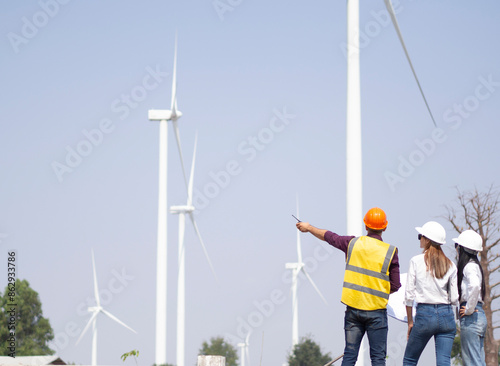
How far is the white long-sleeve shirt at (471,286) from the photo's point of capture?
996 centimetres

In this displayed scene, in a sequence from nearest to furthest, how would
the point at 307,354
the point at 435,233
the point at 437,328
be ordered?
the point at 437,328 < the point at 435,233 < the point at 307,354

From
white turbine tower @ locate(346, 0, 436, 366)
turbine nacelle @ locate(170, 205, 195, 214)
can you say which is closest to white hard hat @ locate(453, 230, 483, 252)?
white turbine tower @ locate(346, 0, 436, 366)

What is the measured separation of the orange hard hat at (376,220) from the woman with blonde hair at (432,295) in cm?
56

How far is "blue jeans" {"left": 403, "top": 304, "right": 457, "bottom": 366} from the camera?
31.8ft

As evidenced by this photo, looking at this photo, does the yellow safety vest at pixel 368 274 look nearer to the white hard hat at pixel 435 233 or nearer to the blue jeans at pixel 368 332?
the blue jeans at pixel 368 332

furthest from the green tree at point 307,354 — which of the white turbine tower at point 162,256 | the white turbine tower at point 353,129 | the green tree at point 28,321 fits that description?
the white turbine tower at point 353,129

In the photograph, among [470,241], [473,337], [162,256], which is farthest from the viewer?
[162,256]

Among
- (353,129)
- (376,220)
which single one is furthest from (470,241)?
(353,129)

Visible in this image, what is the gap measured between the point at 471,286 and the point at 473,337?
2.26ft

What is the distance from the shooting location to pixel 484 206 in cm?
3288

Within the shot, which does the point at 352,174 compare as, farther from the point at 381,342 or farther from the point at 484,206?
the point at 484,206

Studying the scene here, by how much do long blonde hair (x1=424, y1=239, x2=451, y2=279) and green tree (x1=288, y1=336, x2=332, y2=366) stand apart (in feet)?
244

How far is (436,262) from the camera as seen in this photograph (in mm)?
9734

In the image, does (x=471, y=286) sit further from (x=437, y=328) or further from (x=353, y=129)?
(x=353, y=129)
